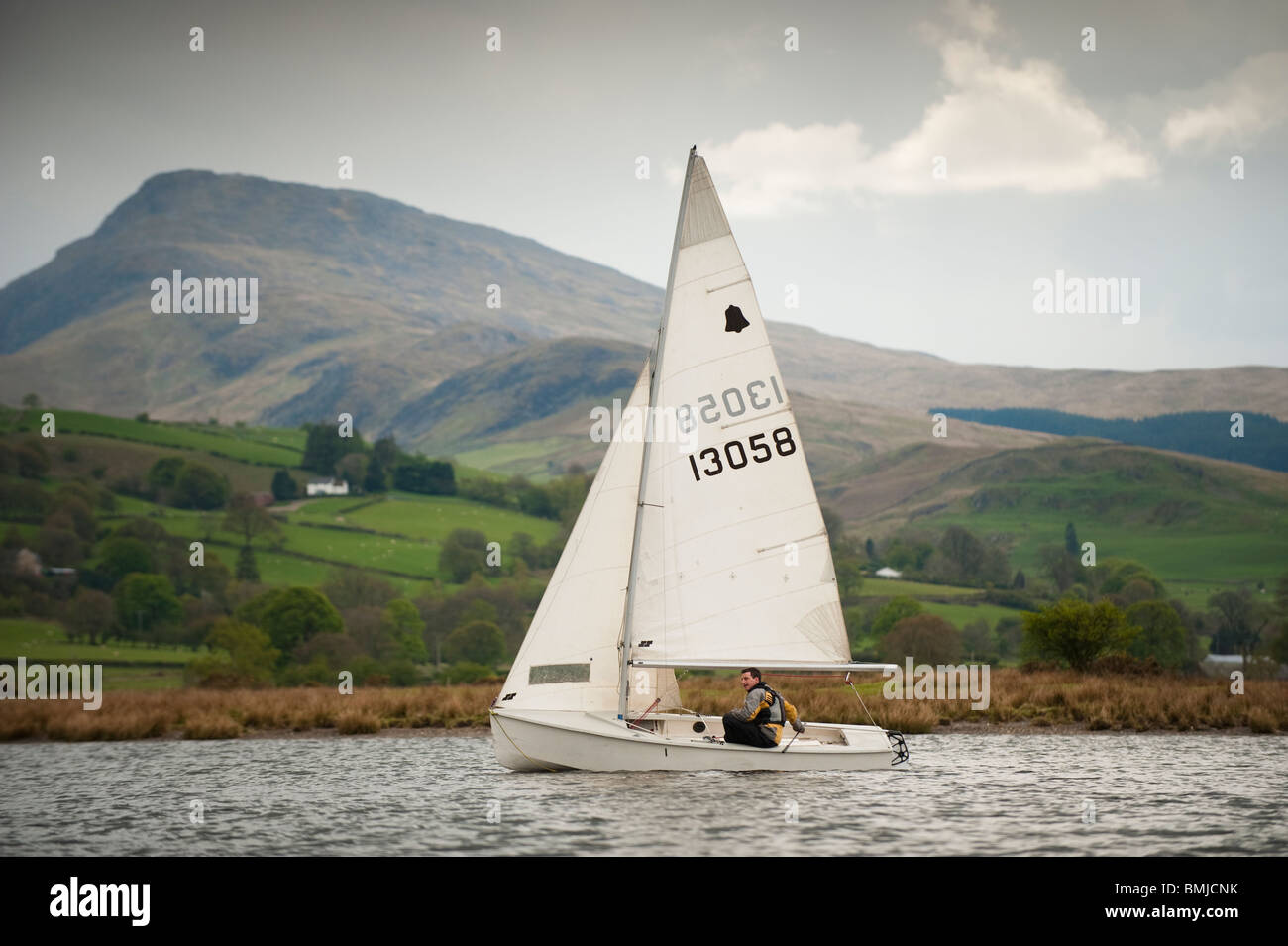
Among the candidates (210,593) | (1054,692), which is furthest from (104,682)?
(1054,692)

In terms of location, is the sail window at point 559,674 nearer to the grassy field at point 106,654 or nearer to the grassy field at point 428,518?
the grassy field at point 106,654

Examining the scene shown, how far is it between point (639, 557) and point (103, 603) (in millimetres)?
109059

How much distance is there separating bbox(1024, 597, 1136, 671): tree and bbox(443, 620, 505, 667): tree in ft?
221

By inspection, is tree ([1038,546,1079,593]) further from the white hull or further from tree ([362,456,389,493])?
the white hull

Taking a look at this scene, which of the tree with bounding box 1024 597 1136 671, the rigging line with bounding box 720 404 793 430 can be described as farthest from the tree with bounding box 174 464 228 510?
the rigging line with bounding box 720 404 793 430

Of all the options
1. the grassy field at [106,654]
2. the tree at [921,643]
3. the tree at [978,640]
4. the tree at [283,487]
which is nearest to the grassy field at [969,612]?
the tree at [978,640]

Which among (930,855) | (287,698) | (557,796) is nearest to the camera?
(930,855)

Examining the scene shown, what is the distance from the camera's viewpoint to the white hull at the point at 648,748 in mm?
24844

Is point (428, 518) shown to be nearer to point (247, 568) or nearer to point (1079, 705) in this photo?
point (247, 568)

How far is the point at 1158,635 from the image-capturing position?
89.6m

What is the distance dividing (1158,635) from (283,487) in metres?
134

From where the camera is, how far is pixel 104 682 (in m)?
93.2

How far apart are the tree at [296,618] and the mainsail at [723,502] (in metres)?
77.1
